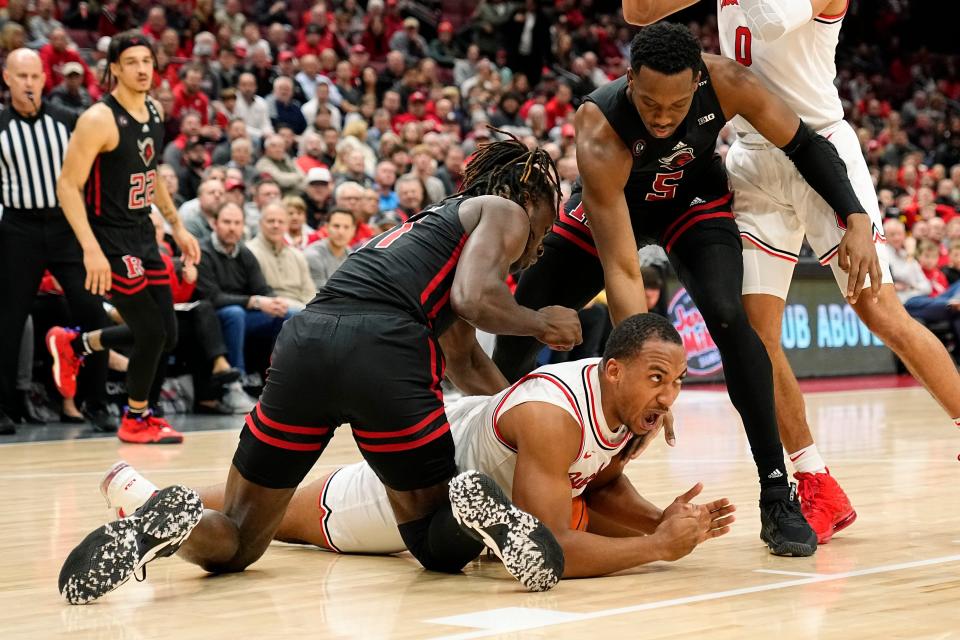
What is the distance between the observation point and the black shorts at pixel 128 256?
23.7 feet

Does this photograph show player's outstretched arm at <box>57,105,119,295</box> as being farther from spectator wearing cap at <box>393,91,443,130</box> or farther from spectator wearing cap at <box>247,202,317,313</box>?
spectator wearing cap at <box>393,91,443,130</box>

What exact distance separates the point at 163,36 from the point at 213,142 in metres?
1.84

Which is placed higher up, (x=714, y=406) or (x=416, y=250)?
(x=416, y=250)

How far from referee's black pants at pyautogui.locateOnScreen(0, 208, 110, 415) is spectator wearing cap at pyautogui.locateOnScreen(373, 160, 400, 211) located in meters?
4.45

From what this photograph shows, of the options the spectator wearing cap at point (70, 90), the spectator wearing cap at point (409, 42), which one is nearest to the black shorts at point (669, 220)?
the spectator wearing cap at point (70, 90)

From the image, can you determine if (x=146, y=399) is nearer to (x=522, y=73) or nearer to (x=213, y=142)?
(x=213, y=142)

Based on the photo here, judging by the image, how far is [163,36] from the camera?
44.5 feet

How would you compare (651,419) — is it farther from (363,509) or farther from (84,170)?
(84,170)

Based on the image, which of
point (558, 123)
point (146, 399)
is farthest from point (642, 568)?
point (558, 123)

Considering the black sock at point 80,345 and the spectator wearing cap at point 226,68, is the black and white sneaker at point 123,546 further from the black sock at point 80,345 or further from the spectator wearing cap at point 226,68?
the spectator wearing cap at point 226,68

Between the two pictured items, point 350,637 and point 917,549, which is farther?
point 917,549

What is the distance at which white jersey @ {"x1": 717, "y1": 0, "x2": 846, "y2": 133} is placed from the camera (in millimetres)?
4367

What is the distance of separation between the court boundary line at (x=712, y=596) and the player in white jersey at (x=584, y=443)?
23 centimetres

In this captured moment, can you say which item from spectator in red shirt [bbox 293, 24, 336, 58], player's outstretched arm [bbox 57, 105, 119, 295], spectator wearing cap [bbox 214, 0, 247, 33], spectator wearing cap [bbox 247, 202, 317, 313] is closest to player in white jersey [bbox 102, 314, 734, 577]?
player's outstretched arm [bbox 57, 105, 119, 295]
